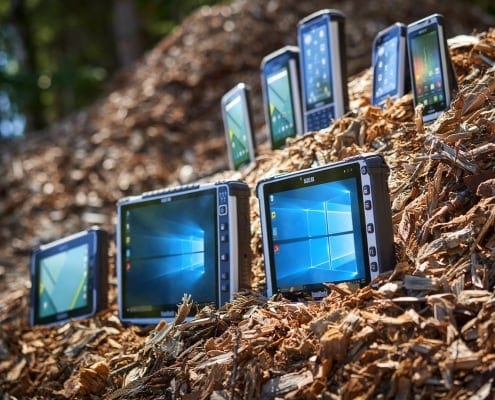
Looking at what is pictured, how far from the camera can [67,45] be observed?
69.6 ft

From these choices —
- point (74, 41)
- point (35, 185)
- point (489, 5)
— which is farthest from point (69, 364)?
point (74, 41)

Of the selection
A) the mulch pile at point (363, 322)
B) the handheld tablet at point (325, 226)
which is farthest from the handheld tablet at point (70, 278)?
the handheld tablet at point (325, 226)

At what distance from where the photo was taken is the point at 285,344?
310 cm

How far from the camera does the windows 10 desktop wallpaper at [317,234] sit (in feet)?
11.1

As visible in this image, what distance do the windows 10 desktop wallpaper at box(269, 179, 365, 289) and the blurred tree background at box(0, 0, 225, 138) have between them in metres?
8.83

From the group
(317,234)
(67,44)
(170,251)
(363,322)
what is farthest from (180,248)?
(67,44)

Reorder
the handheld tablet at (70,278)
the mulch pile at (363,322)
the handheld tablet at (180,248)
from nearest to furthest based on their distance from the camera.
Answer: the mulch pile at (363,322) → the handheld tablet at (180,248) → the handheld tablet at (70,278)

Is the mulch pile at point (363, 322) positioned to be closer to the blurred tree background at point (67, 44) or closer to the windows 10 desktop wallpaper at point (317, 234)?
the windows 10 desktop wallpaper at point (317, 234)

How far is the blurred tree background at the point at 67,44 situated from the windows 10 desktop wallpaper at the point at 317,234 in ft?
29.3

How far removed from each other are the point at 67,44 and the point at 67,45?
3 cm

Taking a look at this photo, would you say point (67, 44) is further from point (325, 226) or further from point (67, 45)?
point (325, 226)

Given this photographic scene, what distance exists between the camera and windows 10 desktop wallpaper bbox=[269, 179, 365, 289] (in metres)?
3.37

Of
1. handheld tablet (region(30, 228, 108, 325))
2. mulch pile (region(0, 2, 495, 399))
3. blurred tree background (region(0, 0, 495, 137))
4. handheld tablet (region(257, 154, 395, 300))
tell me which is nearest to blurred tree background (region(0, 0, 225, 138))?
blurred tree background (region(0, 0, 495, 137))

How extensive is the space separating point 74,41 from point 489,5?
11320mm
